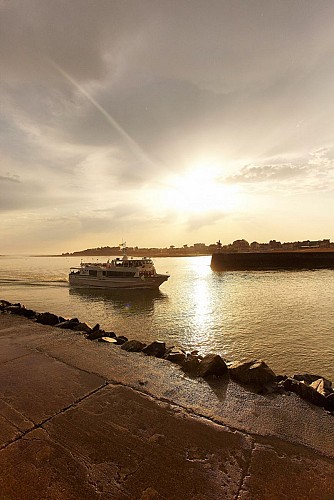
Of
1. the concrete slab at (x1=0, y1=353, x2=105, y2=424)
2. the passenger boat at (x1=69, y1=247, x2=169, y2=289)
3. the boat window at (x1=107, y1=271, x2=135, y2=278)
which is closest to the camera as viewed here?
the concrete slab at (x1=0, y1=353, x2=105, y2=424)

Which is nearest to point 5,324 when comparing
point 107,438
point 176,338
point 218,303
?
point 176,338

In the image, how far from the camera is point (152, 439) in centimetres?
370

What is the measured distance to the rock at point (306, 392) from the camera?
4812 mm

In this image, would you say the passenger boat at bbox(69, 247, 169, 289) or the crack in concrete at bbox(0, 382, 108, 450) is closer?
the crack in concrete at bbox(0, 382, 108, 450)

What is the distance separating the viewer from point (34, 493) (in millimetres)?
2857

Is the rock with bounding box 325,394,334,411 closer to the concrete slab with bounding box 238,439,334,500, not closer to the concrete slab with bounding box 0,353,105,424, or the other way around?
the concrete slab with bounding box 238,439,334,500

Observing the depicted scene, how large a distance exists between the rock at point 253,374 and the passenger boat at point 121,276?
27.3 meters

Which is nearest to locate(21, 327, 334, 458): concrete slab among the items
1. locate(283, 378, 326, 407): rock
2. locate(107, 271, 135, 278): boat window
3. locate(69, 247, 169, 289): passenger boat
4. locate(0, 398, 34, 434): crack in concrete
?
locate(283, 378, 326, 407): rock

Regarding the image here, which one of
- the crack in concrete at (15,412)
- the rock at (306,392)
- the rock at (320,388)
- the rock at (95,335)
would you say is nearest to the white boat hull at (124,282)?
the rock at (95,335)

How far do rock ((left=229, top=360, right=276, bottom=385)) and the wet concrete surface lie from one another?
1.09ft

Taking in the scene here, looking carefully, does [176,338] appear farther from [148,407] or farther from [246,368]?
[148,407]

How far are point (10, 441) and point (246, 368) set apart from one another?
448cm

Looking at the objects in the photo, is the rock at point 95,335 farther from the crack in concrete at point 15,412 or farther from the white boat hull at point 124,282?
the white boat hull at point 124,282

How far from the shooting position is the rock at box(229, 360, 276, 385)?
18.0 ft
